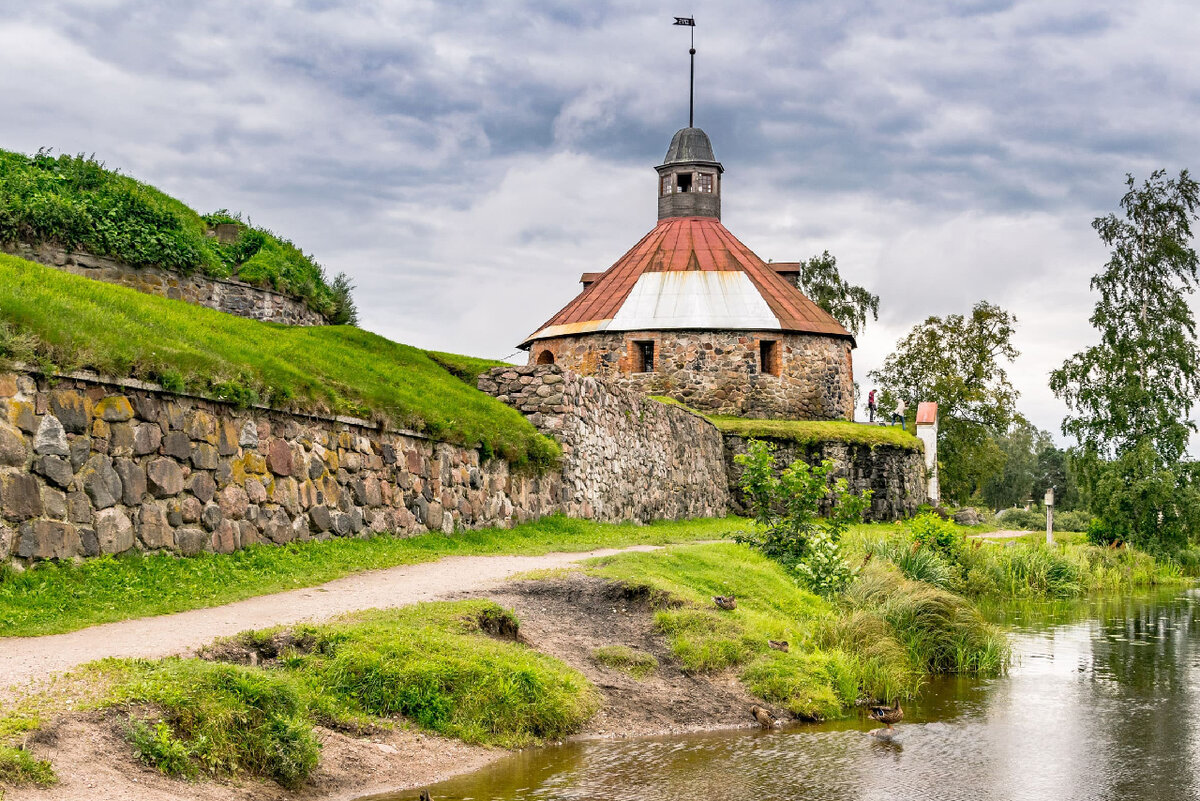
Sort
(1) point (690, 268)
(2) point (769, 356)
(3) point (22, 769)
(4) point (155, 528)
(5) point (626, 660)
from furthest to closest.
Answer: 1. (1) point (690, 268)
2. (2) point (769, 356)
3. (4) point (155, 528)
4. (5) point (626, 660)
5. (3) point (22, 769)

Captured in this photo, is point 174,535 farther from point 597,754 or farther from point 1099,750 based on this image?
point 1099,750

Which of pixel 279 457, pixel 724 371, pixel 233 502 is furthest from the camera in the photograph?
pixel 724 371

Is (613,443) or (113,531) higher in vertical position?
(613,443)

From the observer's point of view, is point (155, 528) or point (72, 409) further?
point (155, 528)

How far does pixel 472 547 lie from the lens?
616 inches

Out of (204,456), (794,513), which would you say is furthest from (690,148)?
(204,456)

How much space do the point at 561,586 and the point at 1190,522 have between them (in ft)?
72.4

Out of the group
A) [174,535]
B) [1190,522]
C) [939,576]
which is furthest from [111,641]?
[1190,522]

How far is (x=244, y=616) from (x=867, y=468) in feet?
92.0

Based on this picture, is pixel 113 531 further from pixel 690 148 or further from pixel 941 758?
pixel 690 148

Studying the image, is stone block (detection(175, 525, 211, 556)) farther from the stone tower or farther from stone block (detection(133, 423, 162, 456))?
the stone tower

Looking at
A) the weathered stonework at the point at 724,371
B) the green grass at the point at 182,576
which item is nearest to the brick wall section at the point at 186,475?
the green grass at the point at 182,576

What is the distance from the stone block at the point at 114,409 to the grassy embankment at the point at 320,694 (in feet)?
11.1

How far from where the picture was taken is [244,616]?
30.3ft
